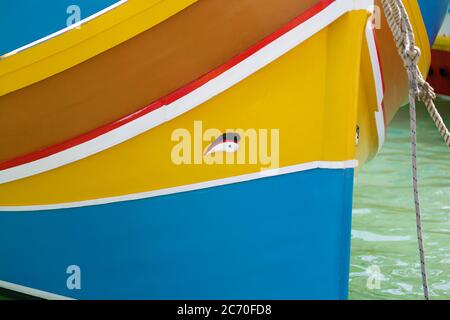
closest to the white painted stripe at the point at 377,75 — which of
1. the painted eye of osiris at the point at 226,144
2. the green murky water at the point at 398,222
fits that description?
the painted eye of osiris at the point at 226,144

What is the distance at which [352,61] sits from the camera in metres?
2.44

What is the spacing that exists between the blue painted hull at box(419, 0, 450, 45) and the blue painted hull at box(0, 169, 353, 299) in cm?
→ 95

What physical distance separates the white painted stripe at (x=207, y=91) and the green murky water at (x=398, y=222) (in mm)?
721

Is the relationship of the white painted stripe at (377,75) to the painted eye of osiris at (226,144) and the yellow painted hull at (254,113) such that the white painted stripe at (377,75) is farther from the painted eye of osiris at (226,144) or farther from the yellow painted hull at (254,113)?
the painted eye of osiris at (226,144)

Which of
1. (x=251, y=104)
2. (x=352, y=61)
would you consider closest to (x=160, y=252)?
(x=251, y=104)

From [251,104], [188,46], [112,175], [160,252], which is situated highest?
[188,46]

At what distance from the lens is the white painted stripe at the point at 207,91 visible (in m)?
2.43

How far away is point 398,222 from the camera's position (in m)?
4.23

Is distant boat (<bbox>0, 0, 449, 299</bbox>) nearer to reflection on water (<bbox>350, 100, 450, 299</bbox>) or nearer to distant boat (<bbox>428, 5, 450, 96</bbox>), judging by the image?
reflection on water (<bbox>350, 100, 450, 299</bbox>)

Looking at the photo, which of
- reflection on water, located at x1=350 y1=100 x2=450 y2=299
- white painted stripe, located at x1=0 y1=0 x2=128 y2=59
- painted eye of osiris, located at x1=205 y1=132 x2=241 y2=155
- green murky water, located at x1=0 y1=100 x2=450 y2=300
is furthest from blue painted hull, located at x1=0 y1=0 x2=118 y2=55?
reflection on water, located at x1=350 y1=100 x2=450 y2=299

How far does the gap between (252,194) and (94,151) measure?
460mm

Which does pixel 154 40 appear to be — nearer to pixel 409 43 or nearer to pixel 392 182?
pixel 409 43

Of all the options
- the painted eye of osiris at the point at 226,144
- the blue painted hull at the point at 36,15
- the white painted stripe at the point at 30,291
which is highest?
the blue painted hull at the point at 36,15

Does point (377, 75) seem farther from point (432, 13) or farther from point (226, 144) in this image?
point (432, 13)
